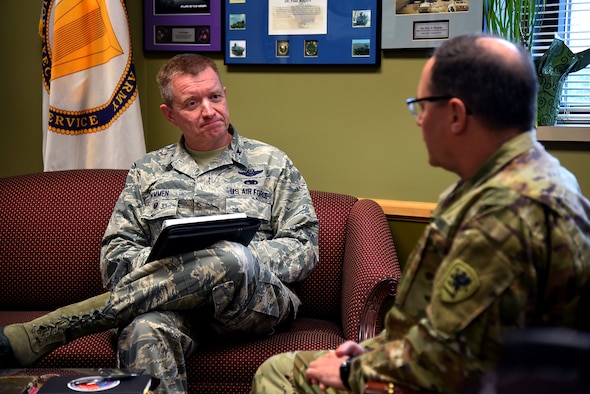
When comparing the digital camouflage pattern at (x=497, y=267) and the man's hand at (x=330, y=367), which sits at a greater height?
the digital camouflage pattern at (x=497, y=267)

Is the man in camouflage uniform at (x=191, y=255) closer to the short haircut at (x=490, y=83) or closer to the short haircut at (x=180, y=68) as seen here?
the short haircut at (x=180, y=68)

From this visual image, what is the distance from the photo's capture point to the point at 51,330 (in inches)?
89.7

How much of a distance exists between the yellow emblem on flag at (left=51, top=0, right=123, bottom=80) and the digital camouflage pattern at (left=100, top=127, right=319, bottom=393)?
2.23 feet

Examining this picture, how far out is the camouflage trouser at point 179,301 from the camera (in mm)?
2141

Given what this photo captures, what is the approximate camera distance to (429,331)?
4.18 ft

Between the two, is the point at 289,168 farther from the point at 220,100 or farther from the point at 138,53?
the point at 138,53

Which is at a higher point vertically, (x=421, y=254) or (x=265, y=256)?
(x=421, y=254)

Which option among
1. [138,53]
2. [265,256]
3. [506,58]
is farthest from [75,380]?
[138,53]

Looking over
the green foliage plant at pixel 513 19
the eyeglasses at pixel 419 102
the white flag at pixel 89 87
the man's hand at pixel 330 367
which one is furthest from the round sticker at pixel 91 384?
the green foliage plant at pixel 513 19

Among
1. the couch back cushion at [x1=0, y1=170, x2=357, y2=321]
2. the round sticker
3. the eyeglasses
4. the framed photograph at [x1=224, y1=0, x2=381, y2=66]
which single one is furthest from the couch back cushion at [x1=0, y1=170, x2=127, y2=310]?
the eyeglasses

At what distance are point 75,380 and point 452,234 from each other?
95 centimetres

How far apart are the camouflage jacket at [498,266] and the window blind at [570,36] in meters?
1.63

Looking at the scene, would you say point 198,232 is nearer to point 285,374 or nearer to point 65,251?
point 285,374

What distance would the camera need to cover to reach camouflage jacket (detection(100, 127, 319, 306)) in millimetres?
2514
